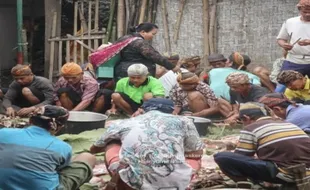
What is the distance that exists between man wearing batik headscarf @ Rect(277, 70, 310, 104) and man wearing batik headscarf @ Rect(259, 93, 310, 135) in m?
1.23

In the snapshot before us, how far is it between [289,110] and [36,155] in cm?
233

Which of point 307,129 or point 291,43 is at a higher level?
point 291,43

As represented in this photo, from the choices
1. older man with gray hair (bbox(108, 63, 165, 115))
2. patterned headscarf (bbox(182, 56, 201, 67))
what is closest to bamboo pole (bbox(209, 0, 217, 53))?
patterned headscarf (bbox(182, 56, 201, 67))

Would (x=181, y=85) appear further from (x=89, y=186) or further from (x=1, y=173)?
(x=1, y=173)

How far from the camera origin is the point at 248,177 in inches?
207

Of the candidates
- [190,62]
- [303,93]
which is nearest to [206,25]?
[190,62]

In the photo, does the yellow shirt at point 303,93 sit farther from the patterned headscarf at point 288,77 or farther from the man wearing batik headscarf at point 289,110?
the man wearing batik headscarf at point 289,110

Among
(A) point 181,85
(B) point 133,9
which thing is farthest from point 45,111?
(B) point 133,9

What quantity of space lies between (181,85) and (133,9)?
152 inches

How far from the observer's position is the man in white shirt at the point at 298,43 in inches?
298

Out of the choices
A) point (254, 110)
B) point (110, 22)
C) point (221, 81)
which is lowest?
point (221, 81)

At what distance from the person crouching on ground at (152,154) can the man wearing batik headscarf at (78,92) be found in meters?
3.91

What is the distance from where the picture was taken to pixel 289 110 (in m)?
5.59

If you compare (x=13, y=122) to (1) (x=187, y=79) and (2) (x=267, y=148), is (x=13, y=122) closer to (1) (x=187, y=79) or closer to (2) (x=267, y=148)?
(1) (x=187, y=79)
